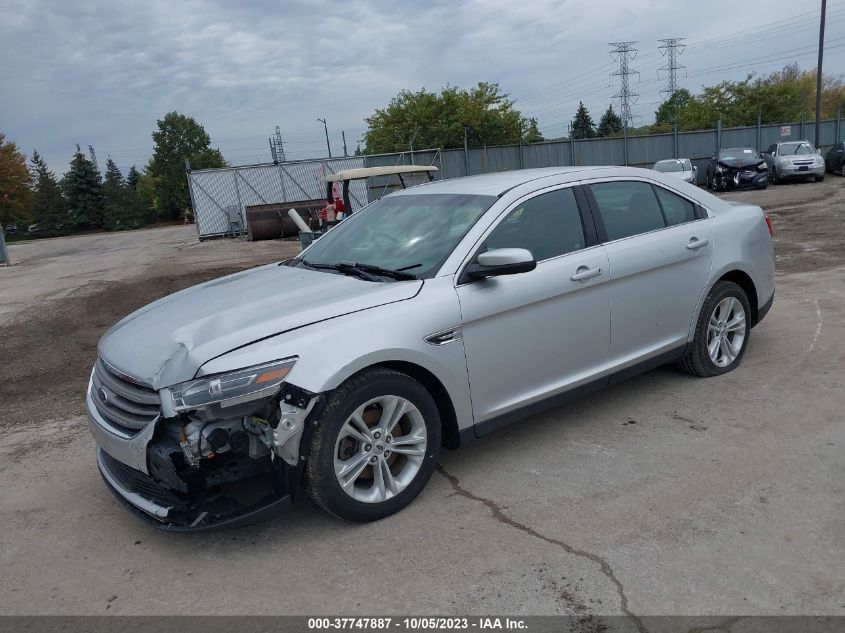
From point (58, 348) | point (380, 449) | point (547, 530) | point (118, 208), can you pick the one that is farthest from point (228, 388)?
point (118, 208)

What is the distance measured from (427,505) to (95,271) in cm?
1442

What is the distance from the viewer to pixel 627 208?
15.4 ft

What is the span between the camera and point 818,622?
8.43ft

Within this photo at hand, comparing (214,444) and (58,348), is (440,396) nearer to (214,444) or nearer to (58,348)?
(214,444)

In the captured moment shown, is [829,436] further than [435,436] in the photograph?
Yes

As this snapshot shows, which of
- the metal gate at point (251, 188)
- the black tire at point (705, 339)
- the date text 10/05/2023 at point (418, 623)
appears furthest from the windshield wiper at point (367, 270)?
the metal gate at point (251, 188)

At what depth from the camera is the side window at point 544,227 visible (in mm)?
4062

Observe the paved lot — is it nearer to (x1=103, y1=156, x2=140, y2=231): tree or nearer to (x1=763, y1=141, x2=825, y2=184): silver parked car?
(x1=763, y1=141, x2=825, y2=184): silver parked car

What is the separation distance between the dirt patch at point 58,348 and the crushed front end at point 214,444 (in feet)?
8.77

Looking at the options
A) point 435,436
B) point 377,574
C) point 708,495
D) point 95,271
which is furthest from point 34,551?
point 95,271

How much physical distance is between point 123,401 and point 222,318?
61cm

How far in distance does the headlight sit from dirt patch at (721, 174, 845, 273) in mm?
8337

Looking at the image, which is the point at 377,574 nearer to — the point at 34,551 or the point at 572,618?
the point at 572,618

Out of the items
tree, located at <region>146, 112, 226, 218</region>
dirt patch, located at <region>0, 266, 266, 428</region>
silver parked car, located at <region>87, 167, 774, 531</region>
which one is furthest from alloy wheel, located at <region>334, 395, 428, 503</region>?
tree, located at <region>146, 112, 226, 218</region>
